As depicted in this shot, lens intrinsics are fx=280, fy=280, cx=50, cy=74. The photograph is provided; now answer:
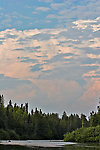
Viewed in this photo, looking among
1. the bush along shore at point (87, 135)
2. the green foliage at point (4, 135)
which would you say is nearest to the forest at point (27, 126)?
the green foliage at point (4, 135)

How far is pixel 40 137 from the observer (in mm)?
165625

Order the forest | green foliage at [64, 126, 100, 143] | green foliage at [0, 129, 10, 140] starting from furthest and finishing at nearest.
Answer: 1. the forest
2. green foliage at [0, 129, 10, 140]
3. green foliage at [64, 126, 100, 143]

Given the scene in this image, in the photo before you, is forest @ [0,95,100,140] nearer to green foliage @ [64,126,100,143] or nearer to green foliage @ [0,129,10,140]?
green foliage @ [0,129,10,140]

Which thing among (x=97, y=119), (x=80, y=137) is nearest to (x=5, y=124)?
(x=97, y=119)

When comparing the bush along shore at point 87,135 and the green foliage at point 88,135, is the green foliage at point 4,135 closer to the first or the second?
the bush along shore at point 87,135

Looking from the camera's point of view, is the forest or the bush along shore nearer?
the bush along shore

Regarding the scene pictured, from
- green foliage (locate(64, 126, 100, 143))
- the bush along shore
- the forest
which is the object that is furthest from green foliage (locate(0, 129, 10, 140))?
green foliage (locate(64, 126, 100, 143))

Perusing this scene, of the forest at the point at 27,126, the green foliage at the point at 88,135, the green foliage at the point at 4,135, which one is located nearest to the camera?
the green foliage at the point at 88,135

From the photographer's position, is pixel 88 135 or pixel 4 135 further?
pixel 4 135

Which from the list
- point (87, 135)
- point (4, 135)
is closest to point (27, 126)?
point (4, 135)

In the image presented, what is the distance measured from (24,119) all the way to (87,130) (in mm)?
94697

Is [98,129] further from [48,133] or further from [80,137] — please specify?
[48,133]

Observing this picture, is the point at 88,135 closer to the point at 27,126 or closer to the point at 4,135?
the point at 4,135

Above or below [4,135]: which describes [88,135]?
below
